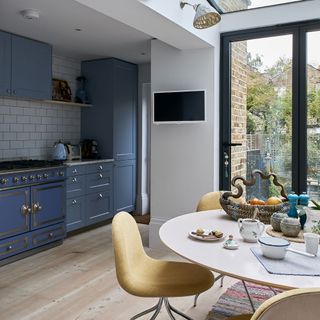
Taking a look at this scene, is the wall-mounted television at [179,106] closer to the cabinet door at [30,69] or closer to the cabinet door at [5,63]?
the cabinet door at [30,69]

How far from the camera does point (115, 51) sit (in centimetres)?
493

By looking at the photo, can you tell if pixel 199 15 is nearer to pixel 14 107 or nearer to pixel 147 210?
pixel 14 107

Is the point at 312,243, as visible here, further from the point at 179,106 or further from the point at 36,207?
the point at 36,207

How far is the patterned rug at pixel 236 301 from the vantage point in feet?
8.65

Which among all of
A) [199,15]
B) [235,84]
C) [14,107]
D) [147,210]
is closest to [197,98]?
[235,84]

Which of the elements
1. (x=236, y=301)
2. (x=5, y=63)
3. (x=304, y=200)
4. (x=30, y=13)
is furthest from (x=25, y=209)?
(x=304, y=200)

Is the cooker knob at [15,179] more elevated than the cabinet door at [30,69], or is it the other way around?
the cabinet door at [30,69]

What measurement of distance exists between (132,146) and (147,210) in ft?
3.61

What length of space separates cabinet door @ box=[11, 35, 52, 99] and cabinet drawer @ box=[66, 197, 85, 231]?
1.33 m

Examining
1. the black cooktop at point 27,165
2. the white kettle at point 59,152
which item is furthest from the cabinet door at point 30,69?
the black cooktop at point 27,165

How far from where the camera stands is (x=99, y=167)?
507 cm

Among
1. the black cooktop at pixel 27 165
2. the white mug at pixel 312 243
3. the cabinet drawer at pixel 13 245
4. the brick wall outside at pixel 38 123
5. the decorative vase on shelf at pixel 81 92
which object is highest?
the decorative vase on shelf at pixel 81 92

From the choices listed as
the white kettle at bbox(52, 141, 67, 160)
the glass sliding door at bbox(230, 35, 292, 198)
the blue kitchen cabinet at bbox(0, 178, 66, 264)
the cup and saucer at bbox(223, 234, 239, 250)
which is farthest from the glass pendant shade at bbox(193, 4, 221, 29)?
the white kettle at bbox(52, 141, 67, 160)

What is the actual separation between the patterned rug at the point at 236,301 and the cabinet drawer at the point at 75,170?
2.40 meters
